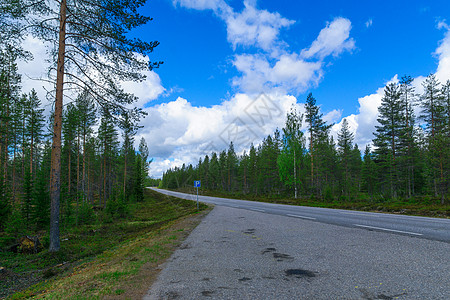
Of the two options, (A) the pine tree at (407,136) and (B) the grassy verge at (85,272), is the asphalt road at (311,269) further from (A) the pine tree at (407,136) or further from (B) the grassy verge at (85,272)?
(A) the pine tree at (407,136)

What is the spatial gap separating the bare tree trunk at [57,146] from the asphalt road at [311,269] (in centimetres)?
618

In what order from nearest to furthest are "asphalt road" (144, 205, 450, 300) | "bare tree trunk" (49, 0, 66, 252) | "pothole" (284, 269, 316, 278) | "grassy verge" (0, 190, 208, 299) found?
"asphalt road" (144, 205, 450, 300) < "grassy verge" (0, 190, 208, 299) < "pothole" (284, 269, 316, 278) < "bare tree trunk" (49, 0, 66, 252)

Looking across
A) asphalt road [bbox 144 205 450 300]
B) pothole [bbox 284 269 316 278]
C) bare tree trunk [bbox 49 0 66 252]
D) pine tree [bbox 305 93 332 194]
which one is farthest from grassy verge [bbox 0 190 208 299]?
pine tree [bbox 305 93 332 194]

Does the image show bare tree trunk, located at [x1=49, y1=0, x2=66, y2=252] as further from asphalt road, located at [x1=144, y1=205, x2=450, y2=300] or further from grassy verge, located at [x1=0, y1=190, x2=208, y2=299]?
asphalt road, located at [x1=144, y1=205, x2=450, y2=300]

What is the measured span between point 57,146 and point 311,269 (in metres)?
10.1

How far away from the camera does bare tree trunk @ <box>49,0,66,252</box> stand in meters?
8.62

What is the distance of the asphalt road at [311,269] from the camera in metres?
3.33

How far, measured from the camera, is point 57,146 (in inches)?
339

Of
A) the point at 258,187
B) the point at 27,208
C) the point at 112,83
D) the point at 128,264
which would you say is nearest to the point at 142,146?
the point at 258,187

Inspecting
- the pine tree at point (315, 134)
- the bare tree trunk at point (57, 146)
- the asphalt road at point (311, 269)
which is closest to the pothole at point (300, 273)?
the asphalt road at point (311, 269)

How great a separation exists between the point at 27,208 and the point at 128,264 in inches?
691

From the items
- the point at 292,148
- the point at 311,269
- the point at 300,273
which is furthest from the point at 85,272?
the point at 292,148

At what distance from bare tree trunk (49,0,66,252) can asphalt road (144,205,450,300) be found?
20.3 ft

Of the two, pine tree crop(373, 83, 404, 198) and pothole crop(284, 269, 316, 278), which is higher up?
pine tree crop(373, 83, 404, 198)
